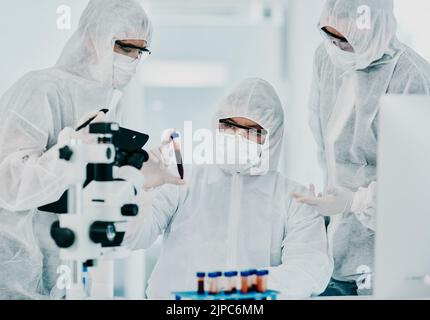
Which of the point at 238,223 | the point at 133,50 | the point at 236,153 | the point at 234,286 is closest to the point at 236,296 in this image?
the point at 234,286

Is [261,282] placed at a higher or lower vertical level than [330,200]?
lower

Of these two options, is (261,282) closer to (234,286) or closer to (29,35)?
(234,286)

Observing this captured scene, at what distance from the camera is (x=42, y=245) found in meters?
2.17

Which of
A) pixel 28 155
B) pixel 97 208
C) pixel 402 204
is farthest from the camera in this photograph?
pixel 28 155

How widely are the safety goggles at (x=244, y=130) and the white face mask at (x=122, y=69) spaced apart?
40 cm

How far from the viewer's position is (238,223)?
2.24 meters

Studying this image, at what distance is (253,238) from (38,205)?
0.83 m

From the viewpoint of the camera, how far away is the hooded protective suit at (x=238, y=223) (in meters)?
2.19

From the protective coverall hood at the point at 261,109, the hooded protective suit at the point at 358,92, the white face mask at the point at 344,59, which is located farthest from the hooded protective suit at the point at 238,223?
the white face mask at the point at 344,59

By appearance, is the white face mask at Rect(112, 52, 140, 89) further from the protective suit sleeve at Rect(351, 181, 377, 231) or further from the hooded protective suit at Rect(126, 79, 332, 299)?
the protective suit sleeve at Rect(351, 181, 377, 231)

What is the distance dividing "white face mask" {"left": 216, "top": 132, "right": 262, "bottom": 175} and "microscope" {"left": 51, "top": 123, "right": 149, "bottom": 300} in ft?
1.75

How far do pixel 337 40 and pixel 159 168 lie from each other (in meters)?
0.87

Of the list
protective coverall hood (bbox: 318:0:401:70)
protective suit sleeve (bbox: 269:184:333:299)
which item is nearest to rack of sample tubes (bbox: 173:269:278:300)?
protective suit sleeve (bbox: 269:184:333:299)
